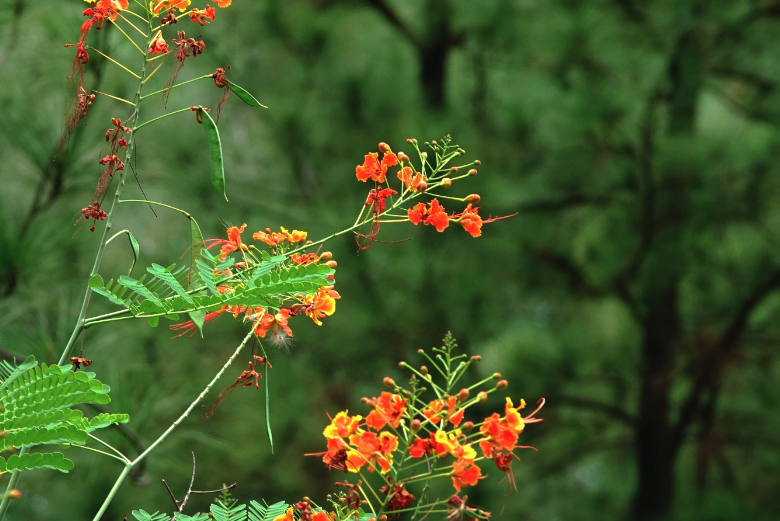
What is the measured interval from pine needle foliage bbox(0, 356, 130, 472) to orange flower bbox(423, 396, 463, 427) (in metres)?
0.16

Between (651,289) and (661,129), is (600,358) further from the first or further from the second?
(661,129)

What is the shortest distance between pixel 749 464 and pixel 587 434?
50 centimetres

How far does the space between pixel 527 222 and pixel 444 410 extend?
4.60 ft

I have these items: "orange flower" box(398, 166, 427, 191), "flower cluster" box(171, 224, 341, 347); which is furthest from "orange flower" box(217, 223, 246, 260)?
"orange flower" box(398, 166, 427, 191)

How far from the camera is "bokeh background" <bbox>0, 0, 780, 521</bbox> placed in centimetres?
155

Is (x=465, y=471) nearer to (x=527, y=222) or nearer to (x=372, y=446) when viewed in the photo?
(x=372, y=446)

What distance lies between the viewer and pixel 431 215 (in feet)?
1.51

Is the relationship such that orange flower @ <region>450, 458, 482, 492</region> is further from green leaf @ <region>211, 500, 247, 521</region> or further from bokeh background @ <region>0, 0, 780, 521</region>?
bokeh background @ <region>0, 0, 780, 521</region>

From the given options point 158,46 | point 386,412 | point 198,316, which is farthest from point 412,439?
point 158,46

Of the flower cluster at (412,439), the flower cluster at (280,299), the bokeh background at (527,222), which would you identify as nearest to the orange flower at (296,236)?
the flower cluster at (280,299)

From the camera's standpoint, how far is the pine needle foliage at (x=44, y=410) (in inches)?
14.1

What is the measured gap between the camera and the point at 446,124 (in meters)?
1.55

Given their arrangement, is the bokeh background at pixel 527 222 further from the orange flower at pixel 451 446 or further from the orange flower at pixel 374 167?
the orange flower at pixel 451 446

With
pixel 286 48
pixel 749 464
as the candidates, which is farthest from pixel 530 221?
pixel 749 464
